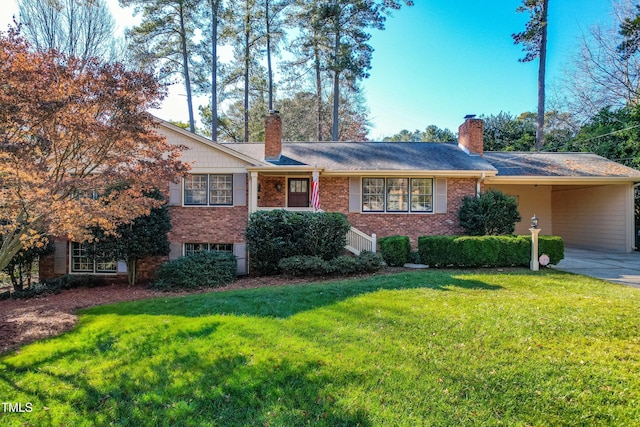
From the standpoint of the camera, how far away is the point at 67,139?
5418 millimetres

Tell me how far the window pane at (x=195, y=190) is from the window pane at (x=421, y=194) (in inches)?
301

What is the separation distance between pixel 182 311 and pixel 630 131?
67.0ft

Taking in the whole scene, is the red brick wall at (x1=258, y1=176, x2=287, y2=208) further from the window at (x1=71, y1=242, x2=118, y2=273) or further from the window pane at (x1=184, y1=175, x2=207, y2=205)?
the window at (x1=71, y1=242, x2=118, y2=273)

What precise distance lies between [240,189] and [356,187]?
4232mm

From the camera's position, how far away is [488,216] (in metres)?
11.4

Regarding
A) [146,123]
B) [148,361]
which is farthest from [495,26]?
[148,361]

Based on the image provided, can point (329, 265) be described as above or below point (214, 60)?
below

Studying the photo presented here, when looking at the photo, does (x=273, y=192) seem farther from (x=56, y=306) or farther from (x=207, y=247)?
(x=56, y=306)

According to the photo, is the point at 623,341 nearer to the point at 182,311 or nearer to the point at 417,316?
the point at 417,316

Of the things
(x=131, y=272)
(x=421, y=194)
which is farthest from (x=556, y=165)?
(x=131, y=272)

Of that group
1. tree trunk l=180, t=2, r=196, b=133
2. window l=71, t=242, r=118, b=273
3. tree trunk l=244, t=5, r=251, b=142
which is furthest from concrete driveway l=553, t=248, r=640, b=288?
tree trunk l=180, t=2, r=196, b=133

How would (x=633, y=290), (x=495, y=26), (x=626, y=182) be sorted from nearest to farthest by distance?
(x=633, y=290), (x=626, y=182), (x=495, y=26)

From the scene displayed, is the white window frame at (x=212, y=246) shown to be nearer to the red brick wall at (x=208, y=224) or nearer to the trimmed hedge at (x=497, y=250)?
the red brick wall at (x=208, y=224)

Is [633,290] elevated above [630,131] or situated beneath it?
situated beneath
